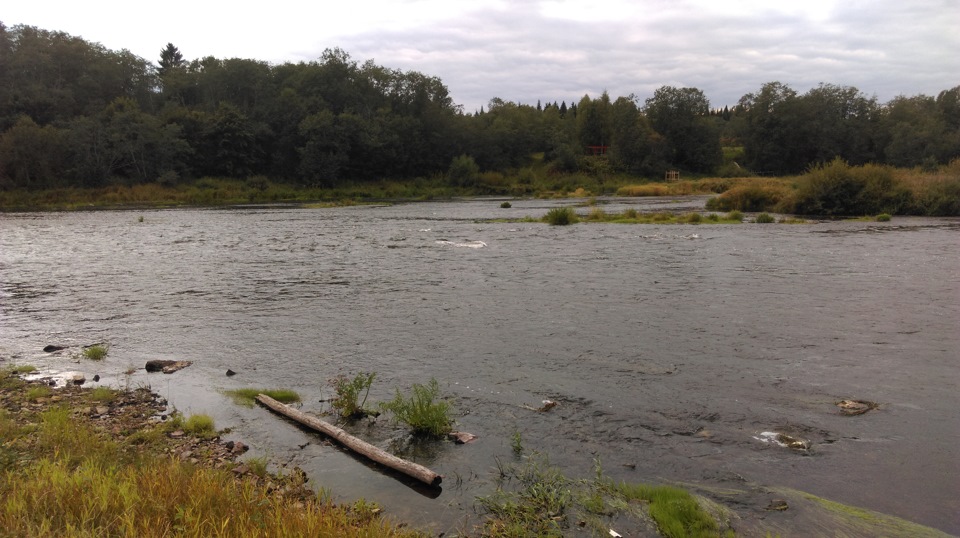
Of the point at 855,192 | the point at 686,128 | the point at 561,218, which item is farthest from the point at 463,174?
the point at 855,192

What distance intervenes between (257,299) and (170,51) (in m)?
160

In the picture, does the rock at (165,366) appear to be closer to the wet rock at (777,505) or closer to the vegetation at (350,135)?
the wet rock at (777,505)

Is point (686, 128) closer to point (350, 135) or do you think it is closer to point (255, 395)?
point (350, 135)

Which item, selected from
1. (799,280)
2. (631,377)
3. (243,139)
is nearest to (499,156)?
(243,139)

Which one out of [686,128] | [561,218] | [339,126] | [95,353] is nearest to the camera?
[95,353]

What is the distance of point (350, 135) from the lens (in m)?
94.2

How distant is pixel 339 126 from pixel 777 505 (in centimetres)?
9313

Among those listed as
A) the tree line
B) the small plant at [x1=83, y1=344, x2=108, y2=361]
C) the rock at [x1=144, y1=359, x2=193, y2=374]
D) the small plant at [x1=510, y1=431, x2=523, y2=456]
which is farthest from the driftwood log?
the tree line

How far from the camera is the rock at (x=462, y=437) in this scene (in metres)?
8.71

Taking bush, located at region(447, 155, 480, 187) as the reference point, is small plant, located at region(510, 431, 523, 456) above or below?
below

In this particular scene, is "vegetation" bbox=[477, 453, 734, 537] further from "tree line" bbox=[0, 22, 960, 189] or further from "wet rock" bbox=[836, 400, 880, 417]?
"tree line" bbox=[0, 22, 960, 189]

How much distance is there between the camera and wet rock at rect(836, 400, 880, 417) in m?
9.23

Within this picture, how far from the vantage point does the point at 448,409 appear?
9.46 metres

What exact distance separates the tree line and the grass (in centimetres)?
7493
